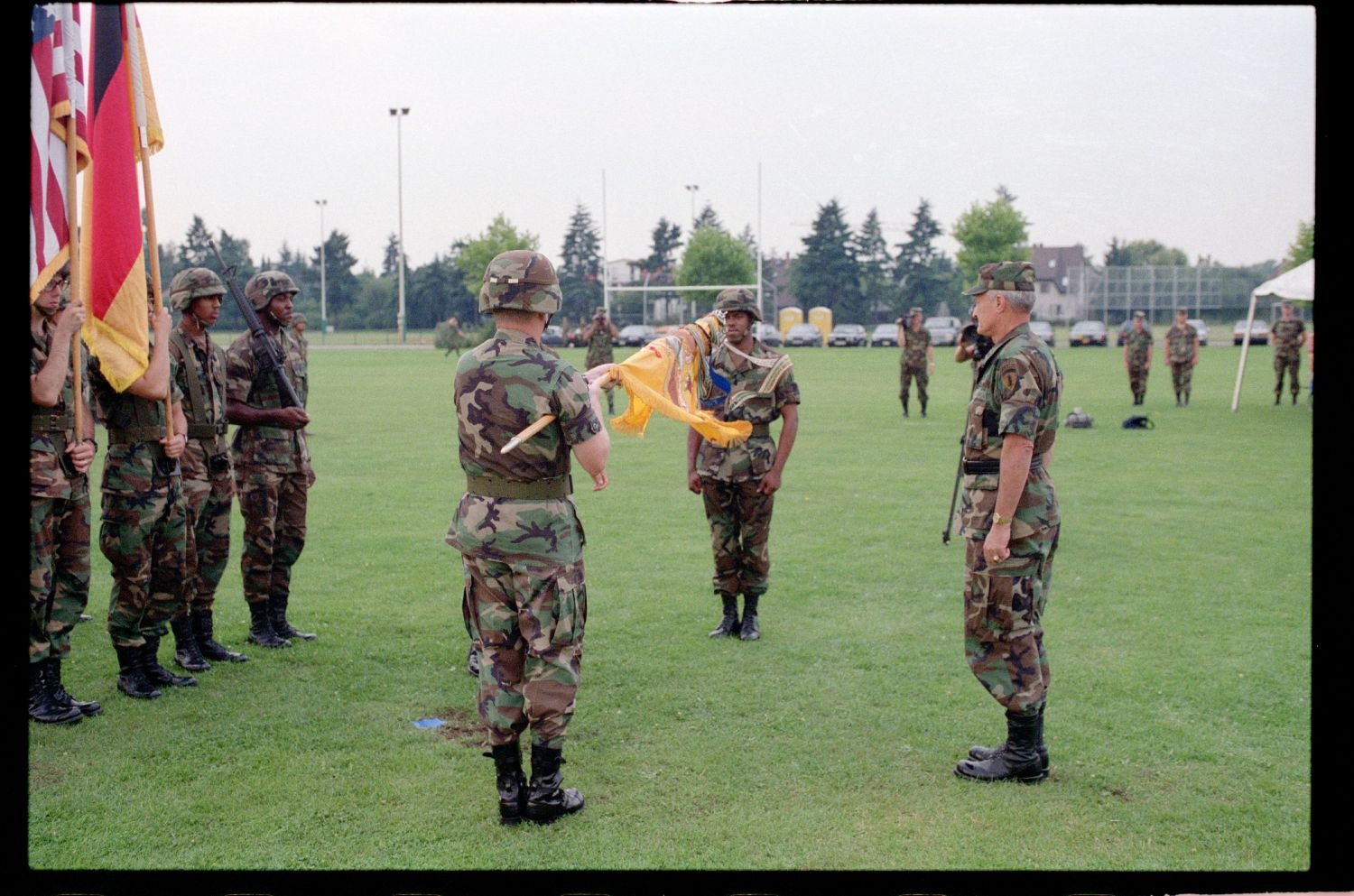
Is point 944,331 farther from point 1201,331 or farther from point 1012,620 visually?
point 1012,620

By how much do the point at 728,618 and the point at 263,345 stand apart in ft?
11.1

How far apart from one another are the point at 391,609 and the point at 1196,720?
16.8 feet

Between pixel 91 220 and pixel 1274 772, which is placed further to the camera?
pixel 91 220

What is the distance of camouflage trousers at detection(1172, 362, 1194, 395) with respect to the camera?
76.7ft

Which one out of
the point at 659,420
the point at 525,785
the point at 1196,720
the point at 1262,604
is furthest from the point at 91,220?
the point at 659,420

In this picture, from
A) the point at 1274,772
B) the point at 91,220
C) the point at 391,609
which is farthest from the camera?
the point at 391,609

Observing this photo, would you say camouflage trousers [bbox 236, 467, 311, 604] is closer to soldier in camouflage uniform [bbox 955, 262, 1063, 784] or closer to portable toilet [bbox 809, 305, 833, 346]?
A: soldier in camouflage uniform [bbox 955, 262, 1063, 784]

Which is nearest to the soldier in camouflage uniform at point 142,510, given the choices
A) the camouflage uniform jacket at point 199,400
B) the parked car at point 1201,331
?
the camouflage uniform jacket at point 199,400

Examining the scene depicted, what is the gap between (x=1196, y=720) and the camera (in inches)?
228

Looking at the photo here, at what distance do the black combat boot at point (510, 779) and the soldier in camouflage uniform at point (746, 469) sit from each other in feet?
8.90

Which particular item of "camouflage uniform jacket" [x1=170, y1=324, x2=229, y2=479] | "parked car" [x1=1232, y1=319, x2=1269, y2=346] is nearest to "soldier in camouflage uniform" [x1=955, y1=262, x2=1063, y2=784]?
"camouflage uniform jacket" [x1=170, y1=324, x2=229, y2=479]

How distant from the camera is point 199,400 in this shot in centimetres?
648

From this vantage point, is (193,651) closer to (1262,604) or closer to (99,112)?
(99,112)

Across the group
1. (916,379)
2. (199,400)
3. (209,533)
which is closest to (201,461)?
(199,400)
